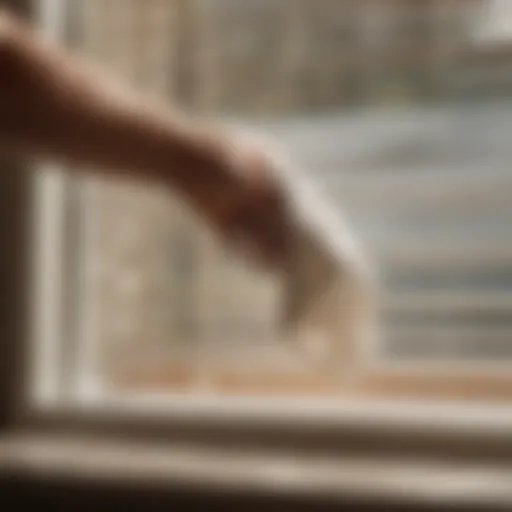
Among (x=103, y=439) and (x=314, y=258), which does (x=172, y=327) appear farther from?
(x=314, y=258)

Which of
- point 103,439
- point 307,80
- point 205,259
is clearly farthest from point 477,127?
point 103,439

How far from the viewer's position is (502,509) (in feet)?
2.56

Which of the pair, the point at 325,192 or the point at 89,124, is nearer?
the point at 89,124

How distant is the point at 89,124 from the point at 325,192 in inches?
9.4

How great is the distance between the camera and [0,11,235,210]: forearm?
928mm

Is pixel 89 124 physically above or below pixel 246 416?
above

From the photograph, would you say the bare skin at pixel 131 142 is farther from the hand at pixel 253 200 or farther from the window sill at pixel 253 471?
the window sill at pixel 253 471

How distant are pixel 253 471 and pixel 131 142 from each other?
28cm

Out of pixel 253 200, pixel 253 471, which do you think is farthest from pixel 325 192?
pixel 253 471

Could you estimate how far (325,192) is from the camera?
108cm

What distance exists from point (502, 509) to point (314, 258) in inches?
9.9

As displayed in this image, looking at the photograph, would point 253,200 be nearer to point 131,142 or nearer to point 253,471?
point 131,142

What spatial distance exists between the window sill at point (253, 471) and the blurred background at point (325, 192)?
0.10 meters

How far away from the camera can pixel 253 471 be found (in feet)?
2.91
